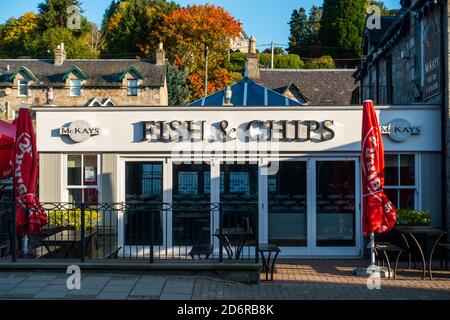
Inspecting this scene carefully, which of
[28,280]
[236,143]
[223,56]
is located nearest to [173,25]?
[223,56]

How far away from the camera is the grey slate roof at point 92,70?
48.7 meters

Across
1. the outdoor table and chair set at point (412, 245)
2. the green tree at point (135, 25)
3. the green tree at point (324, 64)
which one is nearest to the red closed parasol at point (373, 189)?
the outdoor table and chair set at point (412, 245)

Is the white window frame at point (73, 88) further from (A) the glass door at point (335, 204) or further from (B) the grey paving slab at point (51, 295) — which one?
(B) the grey paving slab at point (51, 295)

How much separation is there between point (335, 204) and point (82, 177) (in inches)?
219

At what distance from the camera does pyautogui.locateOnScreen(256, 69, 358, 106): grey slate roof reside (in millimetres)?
43312

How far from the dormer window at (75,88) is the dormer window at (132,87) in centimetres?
428

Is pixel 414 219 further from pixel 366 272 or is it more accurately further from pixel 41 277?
pixel 41 277

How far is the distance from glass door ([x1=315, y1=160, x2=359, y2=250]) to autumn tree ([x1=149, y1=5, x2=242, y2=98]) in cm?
4098

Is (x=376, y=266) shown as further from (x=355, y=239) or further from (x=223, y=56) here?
(x=223, y=56)

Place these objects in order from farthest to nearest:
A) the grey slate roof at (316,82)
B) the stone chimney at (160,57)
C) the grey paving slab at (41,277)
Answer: the stone chimney at (160,57)
the grey slate roof at (316,82)
the grey paving slab at (41,277)

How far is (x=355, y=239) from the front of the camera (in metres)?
12.6

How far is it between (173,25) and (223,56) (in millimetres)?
5536

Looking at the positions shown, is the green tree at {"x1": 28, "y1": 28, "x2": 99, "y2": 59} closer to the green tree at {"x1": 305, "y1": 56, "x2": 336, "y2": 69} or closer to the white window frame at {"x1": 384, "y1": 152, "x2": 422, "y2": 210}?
the green tree at {"x1": 305, "y1": 56, "x2": 336, "y2": 69}

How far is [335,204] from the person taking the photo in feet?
41.5
